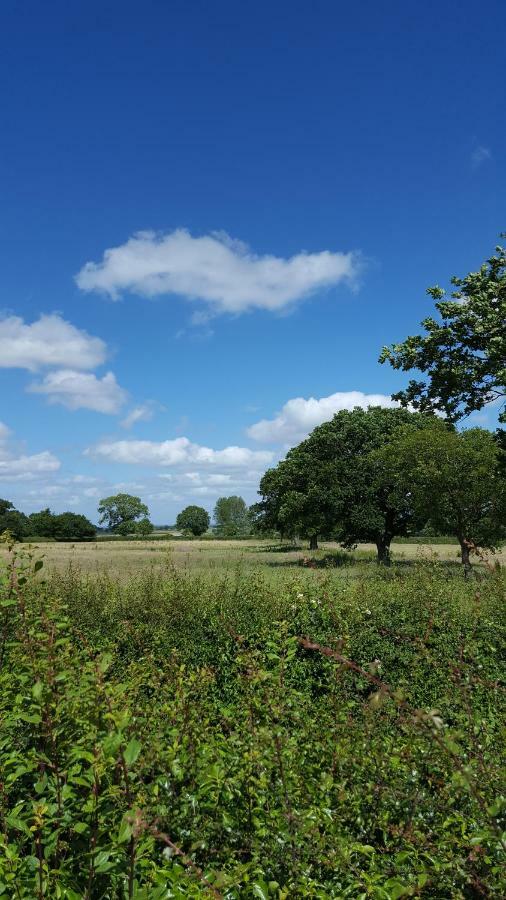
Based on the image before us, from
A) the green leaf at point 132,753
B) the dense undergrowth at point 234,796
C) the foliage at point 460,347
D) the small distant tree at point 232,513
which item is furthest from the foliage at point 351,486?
the small distant tree at point 232,513

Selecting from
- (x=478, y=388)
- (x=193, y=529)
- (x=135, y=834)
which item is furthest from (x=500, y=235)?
(x=193, y=529)

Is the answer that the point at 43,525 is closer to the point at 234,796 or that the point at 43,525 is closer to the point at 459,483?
the point at 459,483

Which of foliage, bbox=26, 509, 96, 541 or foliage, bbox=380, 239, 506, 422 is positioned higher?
foliage, bbox=380, 239, 506, 422

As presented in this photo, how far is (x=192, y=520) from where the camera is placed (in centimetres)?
12975

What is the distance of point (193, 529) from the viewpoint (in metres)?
130

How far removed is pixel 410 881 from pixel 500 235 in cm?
1649

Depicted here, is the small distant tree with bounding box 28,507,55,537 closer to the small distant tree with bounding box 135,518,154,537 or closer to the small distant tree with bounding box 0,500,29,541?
the small distant tree with bounding box 0,500,29,541

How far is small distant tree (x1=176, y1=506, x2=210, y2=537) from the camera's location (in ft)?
424

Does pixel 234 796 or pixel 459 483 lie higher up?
pixel 459 483

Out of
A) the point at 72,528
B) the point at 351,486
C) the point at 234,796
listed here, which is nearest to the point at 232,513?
the point at 72,528

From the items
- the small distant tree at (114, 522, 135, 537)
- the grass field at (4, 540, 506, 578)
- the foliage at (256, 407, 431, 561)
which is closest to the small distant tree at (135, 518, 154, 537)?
the small distant tree at (114, 522, 135, 537)

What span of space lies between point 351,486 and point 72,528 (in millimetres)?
73275

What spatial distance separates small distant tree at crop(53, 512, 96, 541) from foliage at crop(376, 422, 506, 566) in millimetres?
82593

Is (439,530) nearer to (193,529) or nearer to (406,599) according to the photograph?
(406,599)
